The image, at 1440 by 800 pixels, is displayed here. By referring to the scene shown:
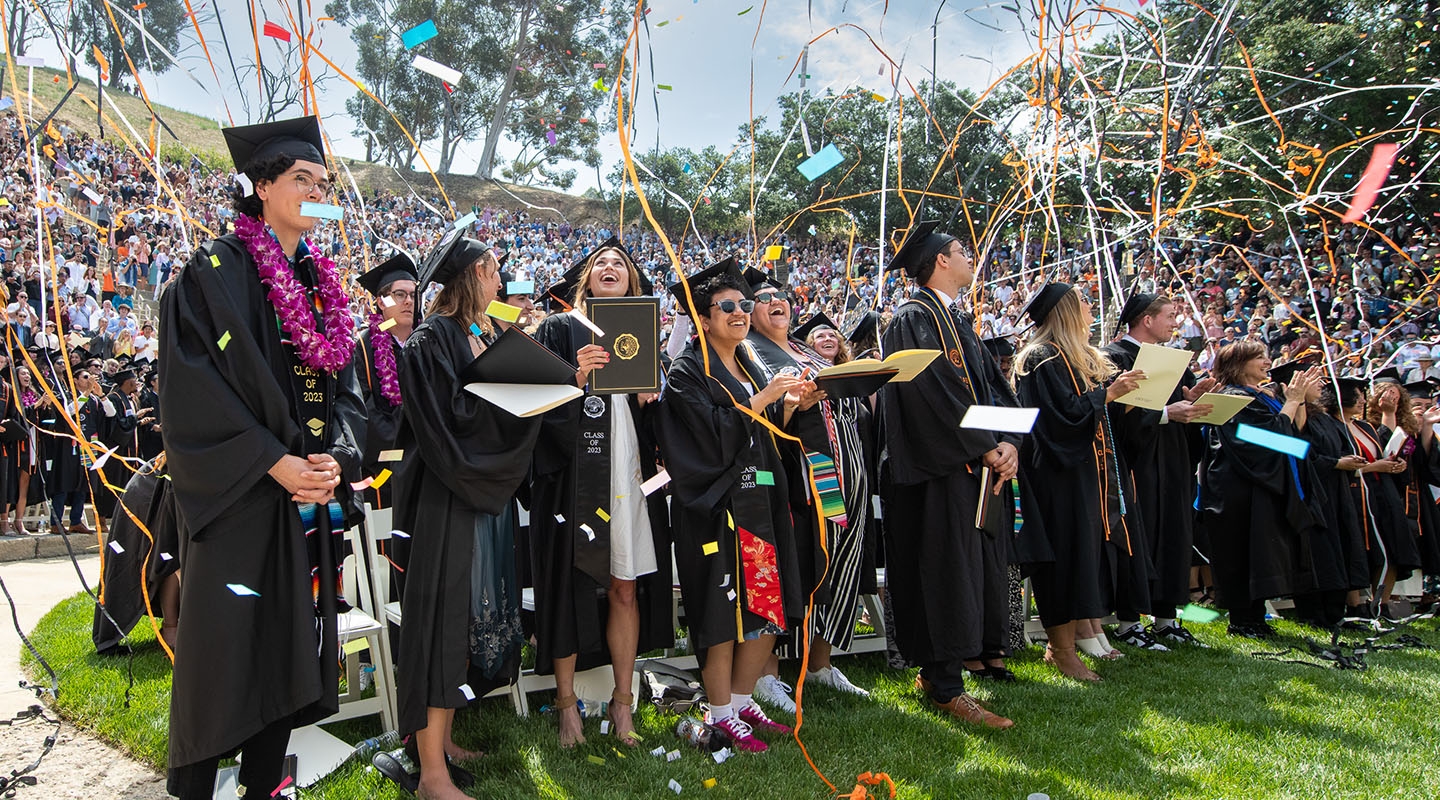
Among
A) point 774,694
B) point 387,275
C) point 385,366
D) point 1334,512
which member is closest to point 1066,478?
point 774,694

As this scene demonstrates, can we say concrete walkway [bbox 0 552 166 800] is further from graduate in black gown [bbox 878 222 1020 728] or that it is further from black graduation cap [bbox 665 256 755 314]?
graduate in black gown [bbox 878 222 1020 728]

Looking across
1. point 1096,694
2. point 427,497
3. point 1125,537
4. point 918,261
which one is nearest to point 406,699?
point 427,497

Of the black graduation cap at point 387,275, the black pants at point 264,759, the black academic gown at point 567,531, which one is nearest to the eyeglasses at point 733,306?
the black academic gown at point 567,531

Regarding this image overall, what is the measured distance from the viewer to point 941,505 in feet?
14.5

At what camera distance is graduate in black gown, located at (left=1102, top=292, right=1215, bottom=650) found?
591 cm

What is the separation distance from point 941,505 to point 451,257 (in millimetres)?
2421

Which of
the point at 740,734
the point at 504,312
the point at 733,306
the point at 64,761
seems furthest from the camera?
the point at 733,306

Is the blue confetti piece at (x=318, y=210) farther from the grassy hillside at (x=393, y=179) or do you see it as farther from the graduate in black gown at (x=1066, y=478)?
the grassy hillside at (x=393, y=179)

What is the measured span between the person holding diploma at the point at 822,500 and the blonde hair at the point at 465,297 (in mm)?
1411

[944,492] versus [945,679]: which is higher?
[944,492]

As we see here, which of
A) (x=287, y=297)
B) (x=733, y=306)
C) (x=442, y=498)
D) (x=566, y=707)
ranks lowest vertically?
(x=566, y=707)

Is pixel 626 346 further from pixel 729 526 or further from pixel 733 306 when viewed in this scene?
pixel 729 526

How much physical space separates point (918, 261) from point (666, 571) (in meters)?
1.96

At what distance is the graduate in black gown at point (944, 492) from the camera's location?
4.35 m
